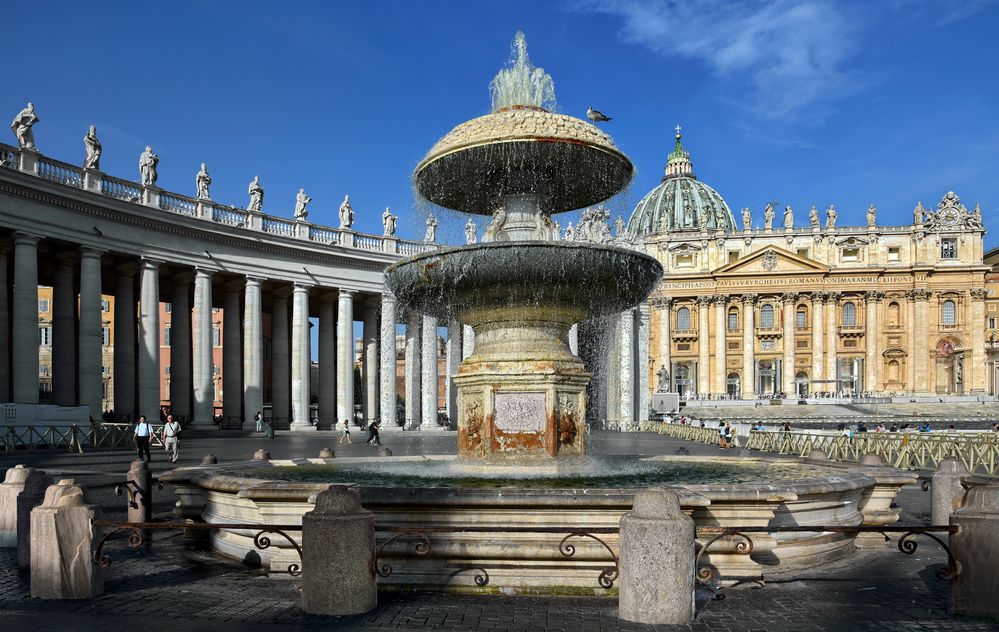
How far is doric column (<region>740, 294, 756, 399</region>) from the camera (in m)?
115

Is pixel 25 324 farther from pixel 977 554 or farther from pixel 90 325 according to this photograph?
pixel 977 554

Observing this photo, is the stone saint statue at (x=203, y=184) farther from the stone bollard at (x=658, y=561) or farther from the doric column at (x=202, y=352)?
the stone bollard at (x=658, y=561)

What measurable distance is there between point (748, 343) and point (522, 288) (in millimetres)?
108758

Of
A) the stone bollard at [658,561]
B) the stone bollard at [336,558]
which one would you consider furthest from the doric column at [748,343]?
the stone bollard at [336,558]

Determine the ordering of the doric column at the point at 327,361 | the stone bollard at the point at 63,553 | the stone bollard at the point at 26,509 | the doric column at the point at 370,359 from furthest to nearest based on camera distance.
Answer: the doric column at the point at 370,359
the doric column at the point at 327,361
the stone bollard at the point at 26,509
the stone bollard at the point at 63,553

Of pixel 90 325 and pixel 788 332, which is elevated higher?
pixel 788 332

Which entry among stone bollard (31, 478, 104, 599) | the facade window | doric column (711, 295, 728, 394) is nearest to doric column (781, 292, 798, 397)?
doric column (711, 295, 728, 394)

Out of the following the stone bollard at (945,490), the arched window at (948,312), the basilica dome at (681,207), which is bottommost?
the stone bollard at (945,490)

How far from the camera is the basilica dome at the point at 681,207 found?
498 feet

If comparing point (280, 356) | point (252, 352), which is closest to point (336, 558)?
point (252, 352)

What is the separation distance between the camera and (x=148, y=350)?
39.8 meters

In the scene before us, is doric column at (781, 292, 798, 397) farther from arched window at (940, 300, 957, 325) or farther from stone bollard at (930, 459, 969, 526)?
stone bollard at (930, 459, 969, 526)

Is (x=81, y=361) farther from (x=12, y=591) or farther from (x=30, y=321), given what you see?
(x=12, y=591)

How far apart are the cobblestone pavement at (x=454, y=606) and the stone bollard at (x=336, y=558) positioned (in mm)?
152
